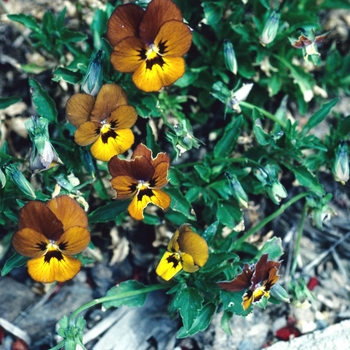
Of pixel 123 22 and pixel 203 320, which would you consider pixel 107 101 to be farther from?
pixel 203 320

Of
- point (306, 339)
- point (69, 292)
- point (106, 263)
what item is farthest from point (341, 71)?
point (69, 292)

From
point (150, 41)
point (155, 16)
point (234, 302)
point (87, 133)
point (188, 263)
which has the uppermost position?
point (155, 16)

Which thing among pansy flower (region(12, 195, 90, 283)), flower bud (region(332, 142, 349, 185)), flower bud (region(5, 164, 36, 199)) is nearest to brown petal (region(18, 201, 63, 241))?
pansy flower (region(12, 195, 90, 283))

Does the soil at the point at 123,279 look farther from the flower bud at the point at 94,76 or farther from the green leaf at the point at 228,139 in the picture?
the flower bud at the point at 94,76

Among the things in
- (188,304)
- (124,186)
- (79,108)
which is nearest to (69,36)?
(79,108)

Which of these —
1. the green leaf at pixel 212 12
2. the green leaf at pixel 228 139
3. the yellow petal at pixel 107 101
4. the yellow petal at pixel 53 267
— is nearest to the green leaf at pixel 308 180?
the green leaf at pixel 228 139

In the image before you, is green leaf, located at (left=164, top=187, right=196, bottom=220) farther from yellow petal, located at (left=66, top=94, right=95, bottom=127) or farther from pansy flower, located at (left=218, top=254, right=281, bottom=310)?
yellow petal, located at (left=66, top=94, right=95, bottom=127)

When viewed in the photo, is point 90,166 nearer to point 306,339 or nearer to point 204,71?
point 204,71
